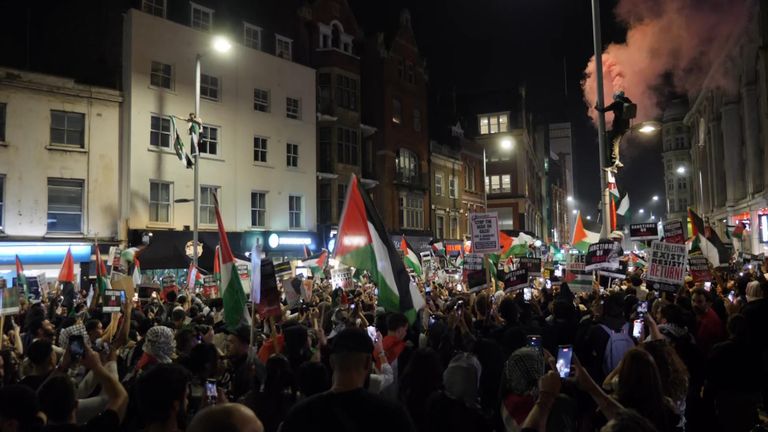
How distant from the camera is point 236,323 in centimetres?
866

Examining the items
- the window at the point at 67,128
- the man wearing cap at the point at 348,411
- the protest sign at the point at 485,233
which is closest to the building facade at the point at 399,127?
the window at the point at 67,128

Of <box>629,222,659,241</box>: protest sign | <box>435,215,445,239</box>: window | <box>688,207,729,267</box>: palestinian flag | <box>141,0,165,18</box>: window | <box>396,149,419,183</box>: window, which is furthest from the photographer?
<box>435,215,445,239</box>: window

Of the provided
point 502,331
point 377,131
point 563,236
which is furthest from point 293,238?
point 563,236

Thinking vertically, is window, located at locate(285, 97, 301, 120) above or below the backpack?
above

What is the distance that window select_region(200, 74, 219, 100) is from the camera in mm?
30219

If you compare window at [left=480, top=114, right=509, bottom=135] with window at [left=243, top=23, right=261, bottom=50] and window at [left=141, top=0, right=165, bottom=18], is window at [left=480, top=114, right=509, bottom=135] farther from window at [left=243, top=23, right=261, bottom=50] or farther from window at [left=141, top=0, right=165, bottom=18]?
window at [left=141, top=0, right=165, bottom=18]

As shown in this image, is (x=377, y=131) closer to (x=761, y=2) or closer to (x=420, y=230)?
(x=420, y=230)

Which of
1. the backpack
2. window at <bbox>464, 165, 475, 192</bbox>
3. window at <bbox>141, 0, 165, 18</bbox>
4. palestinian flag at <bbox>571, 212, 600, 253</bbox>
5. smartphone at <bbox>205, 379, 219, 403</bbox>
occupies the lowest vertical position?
the backpack

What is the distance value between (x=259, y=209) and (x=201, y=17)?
10.0 metres

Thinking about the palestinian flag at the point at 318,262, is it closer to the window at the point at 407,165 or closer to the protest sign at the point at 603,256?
the protest sign at the point at 603,256

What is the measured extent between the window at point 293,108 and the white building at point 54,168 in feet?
31.7

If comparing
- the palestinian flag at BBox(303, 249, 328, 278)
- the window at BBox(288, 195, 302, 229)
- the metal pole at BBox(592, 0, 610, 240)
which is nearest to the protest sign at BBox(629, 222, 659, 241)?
the metal pole at BBox(592, 0, 610, 240)

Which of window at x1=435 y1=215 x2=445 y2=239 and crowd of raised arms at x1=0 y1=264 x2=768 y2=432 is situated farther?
window at x1=435 y1=215 x2=445 y2=239

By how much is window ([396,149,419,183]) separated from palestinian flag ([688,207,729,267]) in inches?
1008
